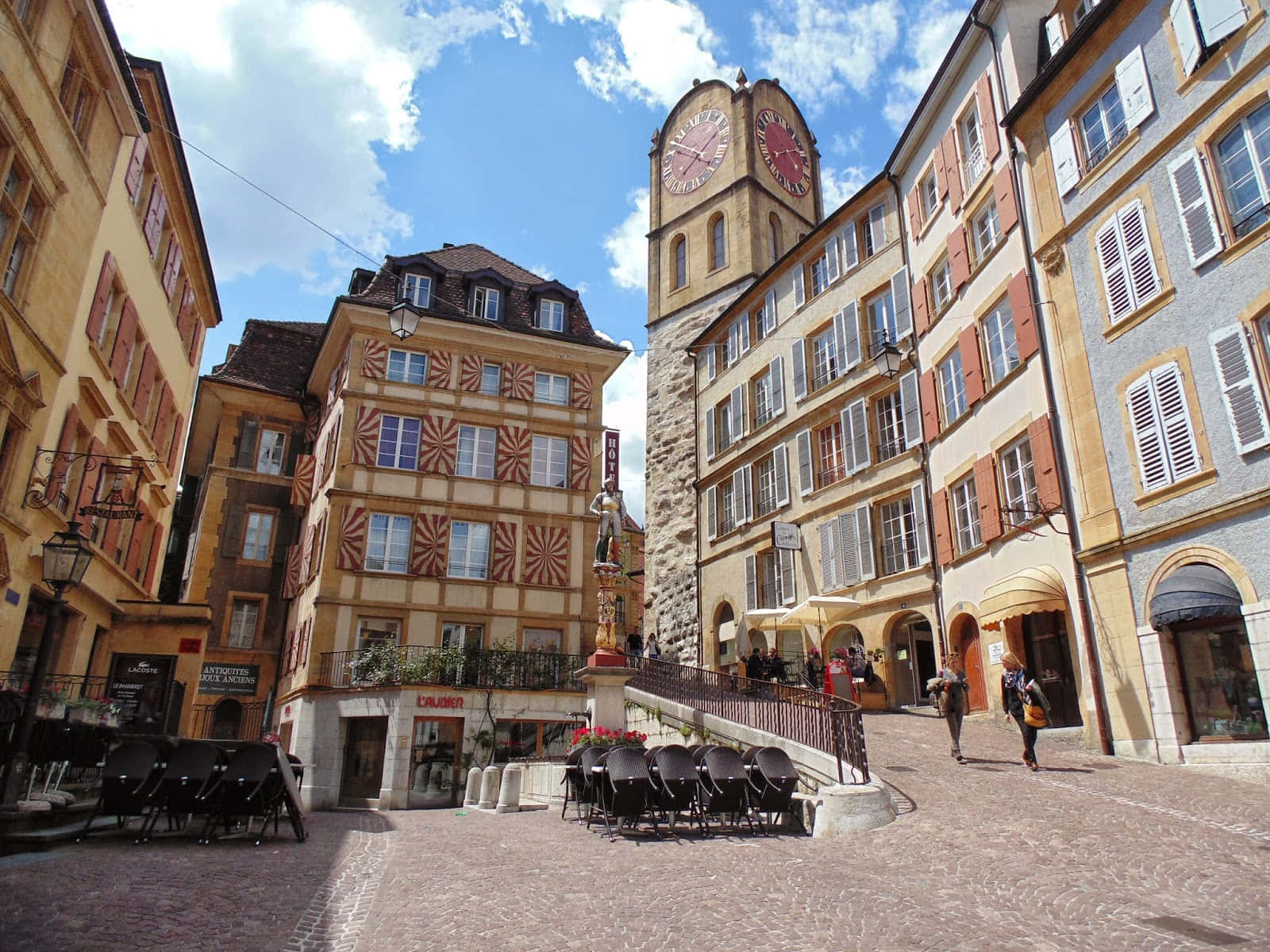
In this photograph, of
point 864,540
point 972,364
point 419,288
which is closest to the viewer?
point 972,364

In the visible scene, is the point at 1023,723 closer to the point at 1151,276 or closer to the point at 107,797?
the point at 1151,276

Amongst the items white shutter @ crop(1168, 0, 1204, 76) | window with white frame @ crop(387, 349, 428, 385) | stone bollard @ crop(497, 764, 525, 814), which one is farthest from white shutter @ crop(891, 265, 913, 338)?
stone bollard @ crop(497, 764, 525, 814)

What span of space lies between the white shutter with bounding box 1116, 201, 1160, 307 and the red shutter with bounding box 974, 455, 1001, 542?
4498 millimetres

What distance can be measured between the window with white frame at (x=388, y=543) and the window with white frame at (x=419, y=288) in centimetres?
635

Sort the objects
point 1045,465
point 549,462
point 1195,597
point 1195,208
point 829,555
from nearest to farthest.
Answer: point 1195,597 → point 1195,208 → point 1045,465 → point 829,555 → point 549,462

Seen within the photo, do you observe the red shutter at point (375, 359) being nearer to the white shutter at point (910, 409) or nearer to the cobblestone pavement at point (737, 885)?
the white shutter at point (910, 409)

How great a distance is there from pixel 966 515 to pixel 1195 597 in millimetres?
6944

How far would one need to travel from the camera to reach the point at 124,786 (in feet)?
29.7

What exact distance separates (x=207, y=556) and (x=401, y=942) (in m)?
24.4

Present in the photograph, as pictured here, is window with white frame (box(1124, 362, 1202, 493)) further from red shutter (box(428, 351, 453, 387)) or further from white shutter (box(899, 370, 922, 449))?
red shutter (box(428, 351, 453, 387))

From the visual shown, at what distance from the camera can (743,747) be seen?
44.3ft

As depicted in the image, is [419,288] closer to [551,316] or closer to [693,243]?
[551,316]

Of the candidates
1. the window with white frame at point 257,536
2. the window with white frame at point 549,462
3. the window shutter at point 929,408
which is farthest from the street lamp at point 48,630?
the window with white frame at point 257,536

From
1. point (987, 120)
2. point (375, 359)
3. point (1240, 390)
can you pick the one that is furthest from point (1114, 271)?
point (375, 359)
